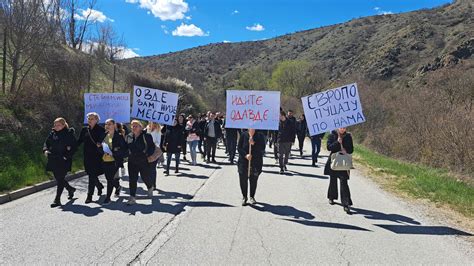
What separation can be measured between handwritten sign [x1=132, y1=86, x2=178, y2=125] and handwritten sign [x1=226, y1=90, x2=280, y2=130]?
292 cm

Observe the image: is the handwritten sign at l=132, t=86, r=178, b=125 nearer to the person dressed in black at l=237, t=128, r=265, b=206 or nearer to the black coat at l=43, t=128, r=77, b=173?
the black coat at l=43, t=128, r=77, b=173

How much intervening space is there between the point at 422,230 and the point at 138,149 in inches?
219

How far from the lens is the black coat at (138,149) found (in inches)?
350

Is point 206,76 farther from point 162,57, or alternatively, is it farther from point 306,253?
point 306,253

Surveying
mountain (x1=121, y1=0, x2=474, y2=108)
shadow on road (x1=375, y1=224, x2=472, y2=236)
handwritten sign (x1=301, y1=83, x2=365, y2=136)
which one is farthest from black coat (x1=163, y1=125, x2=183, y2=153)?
mountain (x1=121, y1=0, x2=474, y2=108)

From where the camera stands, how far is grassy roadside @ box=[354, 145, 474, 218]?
964 centimetres

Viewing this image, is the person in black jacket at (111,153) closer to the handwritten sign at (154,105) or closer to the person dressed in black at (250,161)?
the person dressed in black at (250,161)

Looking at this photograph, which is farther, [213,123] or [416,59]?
[416,59]

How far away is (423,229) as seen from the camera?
7.36 metres

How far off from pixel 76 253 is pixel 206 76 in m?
91.5

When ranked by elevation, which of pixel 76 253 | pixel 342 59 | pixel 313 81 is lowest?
pixel 76 253

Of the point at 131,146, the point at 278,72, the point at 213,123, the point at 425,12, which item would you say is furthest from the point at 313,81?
the point at 131,146

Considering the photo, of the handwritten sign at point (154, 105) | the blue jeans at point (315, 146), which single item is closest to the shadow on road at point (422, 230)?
the handwritten sign at point (154, 105)

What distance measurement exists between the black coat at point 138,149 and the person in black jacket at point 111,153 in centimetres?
13
